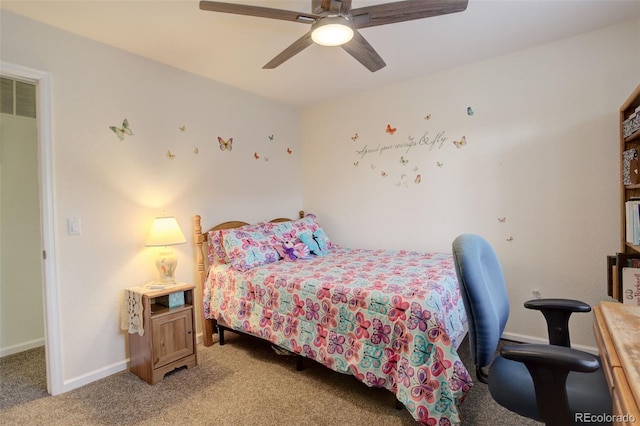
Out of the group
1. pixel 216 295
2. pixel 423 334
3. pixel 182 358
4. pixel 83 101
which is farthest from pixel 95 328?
pixel 423 334

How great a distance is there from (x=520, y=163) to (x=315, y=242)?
1971 mm

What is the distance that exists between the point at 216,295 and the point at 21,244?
182cm

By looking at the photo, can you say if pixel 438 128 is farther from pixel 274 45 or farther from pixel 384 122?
pixel 274 45

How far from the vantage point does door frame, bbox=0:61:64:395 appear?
215 centimetres

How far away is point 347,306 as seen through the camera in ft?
6.61

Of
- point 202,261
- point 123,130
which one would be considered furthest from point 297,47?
point 202,261

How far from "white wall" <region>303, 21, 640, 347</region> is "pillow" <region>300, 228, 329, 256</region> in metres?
0.56

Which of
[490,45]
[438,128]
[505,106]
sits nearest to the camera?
[490,45]

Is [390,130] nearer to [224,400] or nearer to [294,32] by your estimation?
[294,32]

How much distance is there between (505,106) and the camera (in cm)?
284

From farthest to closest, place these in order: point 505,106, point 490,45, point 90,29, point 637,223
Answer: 1. point 505,106
2. point 490,45
3. point 90,29
4. point 637,223

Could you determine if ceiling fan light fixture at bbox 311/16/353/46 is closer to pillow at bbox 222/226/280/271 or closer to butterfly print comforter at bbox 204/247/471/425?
butterfly print comforter at bbox 204/247/471/425

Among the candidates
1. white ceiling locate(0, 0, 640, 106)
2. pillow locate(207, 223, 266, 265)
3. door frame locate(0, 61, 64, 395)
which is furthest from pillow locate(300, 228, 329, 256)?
door frame locate(0, 61, 64, 395)

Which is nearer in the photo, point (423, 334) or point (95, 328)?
point (423, 334)
